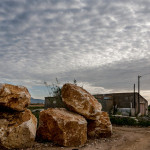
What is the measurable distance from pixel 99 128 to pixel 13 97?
4.09 meters

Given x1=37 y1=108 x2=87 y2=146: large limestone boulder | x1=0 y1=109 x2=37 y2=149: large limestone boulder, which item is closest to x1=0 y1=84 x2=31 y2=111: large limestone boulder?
x1=0 y1=109 x2=37 y2=149: large limestone boulder

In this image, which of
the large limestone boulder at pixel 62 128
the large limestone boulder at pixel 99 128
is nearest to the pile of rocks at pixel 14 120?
the large limestone boulder at pixel 62 128

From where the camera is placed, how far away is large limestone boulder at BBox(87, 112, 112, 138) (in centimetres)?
825

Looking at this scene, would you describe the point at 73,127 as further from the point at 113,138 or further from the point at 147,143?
the point at 147,143

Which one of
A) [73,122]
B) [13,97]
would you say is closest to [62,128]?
[73,122]

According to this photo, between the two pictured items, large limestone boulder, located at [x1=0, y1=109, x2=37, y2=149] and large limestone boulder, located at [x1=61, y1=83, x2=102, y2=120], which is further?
large limestone boulder, located at [x1=61, y1=83, x2=102, y2=120]

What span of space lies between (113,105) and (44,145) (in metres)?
19.9

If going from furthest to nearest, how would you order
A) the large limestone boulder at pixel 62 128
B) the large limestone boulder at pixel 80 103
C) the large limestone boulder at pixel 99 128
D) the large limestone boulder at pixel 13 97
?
1. the large limestone boulder at pixel 99 128
2. the large limestone boulder at pixel 80 103
3. the large limestone boulder at pixel 62 128
4. the large limestone boulder at pixel 13 97

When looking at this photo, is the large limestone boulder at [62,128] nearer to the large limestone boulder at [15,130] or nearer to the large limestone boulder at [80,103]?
the large limestone boulder at [80,103]

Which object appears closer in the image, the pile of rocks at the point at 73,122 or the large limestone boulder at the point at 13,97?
the large limestone boulder at the point at 13,97

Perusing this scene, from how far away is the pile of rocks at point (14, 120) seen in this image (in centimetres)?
588

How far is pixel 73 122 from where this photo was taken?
→ 21.9 ft

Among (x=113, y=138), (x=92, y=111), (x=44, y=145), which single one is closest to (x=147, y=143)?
(x=113, y=138)

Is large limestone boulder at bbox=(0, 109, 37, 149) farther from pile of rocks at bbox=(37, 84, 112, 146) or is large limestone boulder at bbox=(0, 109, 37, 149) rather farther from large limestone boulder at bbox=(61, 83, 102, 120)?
large limestone boulder at bbox=(61, 83, 102, 120)
